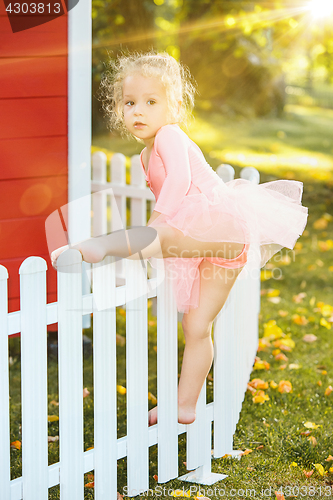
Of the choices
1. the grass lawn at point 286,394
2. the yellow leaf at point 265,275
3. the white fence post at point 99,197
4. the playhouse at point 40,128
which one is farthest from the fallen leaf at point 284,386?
the yellow leaf at point 265,275

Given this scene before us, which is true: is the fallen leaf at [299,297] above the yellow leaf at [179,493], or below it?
above

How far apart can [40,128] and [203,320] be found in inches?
69.7

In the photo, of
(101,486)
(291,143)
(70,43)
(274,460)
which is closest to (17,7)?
(70,43)

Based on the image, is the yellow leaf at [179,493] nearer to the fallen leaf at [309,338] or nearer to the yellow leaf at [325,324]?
the fallen leaf at [309,338]

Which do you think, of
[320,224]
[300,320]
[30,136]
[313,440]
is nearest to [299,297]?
[300,320]

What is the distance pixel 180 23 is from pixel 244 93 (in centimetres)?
339

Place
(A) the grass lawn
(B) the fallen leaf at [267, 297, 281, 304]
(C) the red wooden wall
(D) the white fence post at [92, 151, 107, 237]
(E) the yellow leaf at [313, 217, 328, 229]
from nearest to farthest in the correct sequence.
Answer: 1. (A) the grass lawn
2. (C) the red wooden wall
3. (D) the white fence post at [92, 151, 107, 237]
4. (B) the fallen leaf at [267, 297, 281, 304]
5. (E) the yellow leaf at [313, 217, 328, 229]

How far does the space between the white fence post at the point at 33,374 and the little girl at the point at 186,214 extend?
0.50 ft

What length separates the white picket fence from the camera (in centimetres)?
218

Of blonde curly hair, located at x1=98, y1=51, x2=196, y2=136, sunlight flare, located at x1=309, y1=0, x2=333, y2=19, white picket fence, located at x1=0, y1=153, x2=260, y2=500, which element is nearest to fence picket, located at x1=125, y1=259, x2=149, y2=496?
white picket fence, located at x1=0, y1=153, x2=260, y2=500

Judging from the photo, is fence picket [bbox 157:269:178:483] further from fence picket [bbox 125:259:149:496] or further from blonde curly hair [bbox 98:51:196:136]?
blonde curly hair [bbox 98:51:196:136]

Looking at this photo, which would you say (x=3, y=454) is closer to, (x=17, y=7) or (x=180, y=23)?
(x=17, y=7)

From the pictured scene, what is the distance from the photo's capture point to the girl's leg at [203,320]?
2.58 metres

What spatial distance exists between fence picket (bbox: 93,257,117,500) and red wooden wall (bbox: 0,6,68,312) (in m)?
1.50
